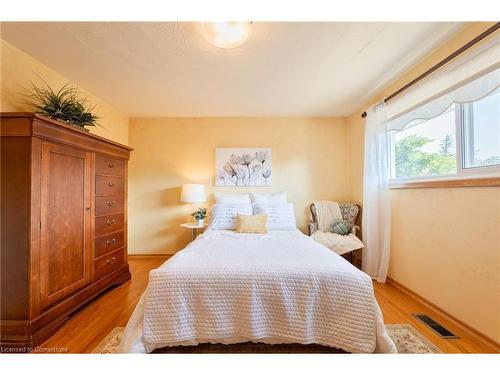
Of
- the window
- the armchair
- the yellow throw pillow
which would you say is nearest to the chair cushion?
the armchair

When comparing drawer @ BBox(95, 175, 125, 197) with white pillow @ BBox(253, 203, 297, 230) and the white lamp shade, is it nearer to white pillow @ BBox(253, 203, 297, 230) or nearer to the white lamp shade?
the white lamp shade

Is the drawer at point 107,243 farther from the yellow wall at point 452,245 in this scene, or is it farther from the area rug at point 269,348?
the yellow wall at point 452,245

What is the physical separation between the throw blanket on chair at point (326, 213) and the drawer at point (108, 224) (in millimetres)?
2646

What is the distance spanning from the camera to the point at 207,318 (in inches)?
47.7

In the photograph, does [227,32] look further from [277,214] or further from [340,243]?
[340,243]

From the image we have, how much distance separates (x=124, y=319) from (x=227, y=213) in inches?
56.4

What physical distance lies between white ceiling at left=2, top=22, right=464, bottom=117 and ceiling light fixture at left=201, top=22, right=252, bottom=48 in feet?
0.27

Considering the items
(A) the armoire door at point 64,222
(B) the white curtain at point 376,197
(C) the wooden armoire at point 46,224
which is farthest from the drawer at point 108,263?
(B) the white curtain at point 376,197

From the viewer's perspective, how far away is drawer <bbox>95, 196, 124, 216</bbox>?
1999 mm
